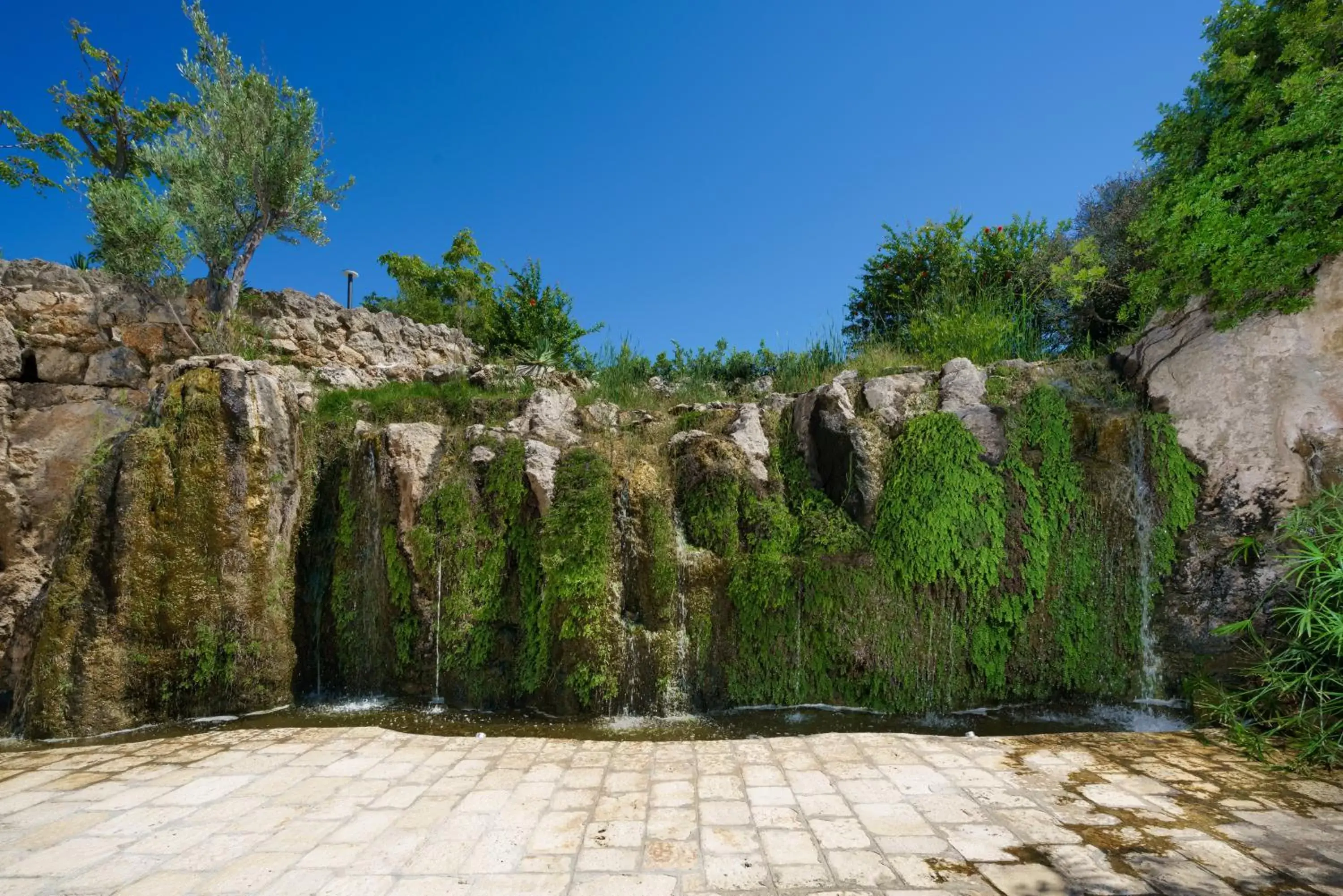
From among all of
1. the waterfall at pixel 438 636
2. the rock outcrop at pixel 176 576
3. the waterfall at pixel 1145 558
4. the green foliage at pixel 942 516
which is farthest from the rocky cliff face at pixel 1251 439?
the rock outcrop at pixel 176 576

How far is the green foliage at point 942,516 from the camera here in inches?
212

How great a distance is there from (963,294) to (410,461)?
29.3ft

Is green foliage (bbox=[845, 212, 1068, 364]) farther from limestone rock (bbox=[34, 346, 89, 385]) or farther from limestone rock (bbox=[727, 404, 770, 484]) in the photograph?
limestone rock (bbox=[34, 346, 89, 385])

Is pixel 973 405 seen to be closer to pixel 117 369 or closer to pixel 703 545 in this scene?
pixel 703 545

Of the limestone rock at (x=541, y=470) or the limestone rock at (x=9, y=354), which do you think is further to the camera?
the limestone rock at (x=9, y=354)

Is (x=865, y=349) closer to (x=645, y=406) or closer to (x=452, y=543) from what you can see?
(x=645, y=406)

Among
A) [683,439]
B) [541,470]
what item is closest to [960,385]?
[683,439]

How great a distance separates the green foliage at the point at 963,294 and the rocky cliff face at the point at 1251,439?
96.3 inches

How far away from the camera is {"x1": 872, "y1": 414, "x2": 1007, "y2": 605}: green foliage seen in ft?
17.6

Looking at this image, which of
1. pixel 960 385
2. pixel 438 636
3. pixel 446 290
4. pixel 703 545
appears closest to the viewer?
pixel 438 636

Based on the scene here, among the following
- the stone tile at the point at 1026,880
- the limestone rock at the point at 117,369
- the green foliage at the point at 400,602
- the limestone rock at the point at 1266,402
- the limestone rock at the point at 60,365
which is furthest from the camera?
the limestone rock at the point at 117,369

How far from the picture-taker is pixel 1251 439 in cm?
521

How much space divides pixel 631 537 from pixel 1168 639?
5.05m

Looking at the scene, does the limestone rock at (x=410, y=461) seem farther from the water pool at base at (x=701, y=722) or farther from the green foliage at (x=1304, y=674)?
the green foliage at (x=1304, y=674)
